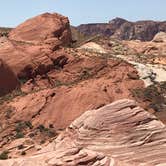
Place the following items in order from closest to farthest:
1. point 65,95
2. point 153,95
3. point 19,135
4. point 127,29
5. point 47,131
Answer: point 19,135 < point 47,131 < point 65,95 < point 153,95 < point 127,29

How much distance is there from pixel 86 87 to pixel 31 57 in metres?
9.08

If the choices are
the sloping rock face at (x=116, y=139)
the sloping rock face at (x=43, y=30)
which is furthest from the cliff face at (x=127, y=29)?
the sloping rock face at (x=116, y=139)

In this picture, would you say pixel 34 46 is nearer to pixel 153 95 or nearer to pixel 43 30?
pixel 43 30

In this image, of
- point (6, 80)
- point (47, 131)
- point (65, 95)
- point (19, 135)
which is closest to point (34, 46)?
point (6, 80)

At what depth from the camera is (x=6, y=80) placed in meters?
48.0

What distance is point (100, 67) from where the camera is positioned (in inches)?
1967

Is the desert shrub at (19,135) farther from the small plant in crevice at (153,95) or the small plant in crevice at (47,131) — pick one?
the small plant in crevice at (153,95)

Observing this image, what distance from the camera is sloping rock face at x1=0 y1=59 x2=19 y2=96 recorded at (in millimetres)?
47562

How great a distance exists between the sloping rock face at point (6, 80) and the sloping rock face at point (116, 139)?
1172 inches

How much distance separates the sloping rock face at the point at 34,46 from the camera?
50.0 m

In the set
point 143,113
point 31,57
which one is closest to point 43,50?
point 31,57

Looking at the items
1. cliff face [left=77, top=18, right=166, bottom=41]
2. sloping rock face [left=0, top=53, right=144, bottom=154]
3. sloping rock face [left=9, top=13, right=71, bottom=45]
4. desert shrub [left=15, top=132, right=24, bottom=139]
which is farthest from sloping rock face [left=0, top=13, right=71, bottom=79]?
cliff face [left=77, top=18, right=166, bottom=41]

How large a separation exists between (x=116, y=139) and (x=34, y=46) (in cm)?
3584

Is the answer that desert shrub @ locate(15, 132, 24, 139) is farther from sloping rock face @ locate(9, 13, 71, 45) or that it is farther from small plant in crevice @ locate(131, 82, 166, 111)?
sloping rock face @ locate(9, 13, 71, 45)
